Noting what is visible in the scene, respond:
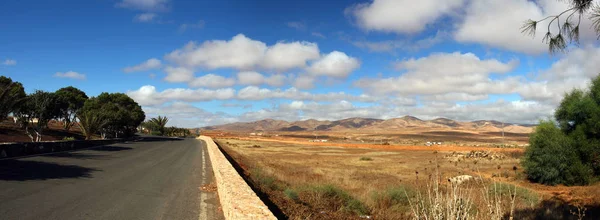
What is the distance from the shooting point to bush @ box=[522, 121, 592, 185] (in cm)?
2156

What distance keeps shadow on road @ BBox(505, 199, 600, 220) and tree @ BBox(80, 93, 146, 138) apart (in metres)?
46.0

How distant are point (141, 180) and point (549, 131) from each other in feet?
80.9

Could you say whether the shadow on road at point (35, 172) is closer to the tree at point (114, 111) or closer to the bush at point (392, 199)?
the bush at point (392, 199)

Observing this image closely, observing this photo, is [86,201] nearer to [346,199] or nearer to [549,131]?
[346,199]

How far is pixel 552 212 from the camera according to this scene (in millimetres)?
12562

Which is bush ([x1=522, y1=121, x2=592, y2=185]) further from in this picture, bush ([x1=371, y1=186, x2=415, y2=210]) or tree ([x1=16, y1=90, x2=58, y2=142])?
tree ([x1=16, y1=90, x2=58, y2=142])

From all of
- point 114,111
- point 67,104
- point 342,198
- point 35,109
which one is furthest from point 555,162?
point 67,104

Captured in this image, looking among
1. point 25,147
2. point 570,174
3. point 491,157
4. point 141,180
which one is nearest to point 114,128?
point 25,147

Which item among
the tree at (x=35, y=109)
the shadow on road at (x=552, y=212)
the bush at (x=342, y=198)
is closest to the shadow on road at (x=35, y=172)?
the bush at (x=342, y=198)

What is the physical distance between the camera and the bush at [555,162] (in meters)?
21.6

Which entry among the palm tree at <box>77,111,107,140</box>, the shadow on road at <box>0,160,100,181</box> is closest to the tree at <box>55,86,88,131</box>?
the palm tree at <box>77,111,107,140</box>

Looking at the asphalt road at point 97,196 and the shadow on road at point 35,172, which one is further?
the shadow on road at point 35,172

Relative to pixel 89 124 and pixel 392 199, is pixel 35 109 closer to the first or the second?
pixel 89 124

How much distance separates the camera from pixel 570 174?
21.5m
